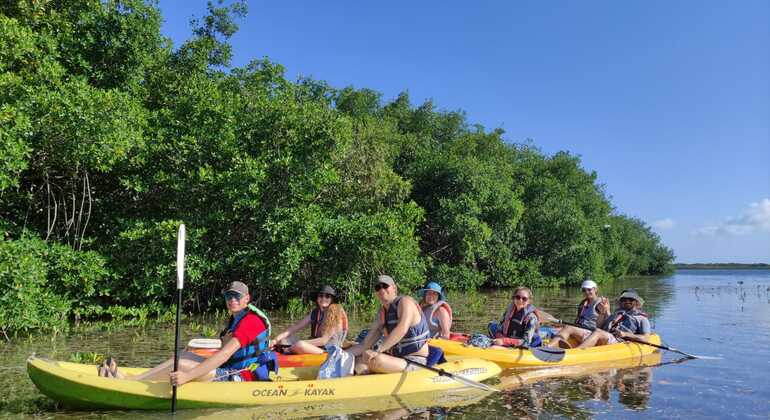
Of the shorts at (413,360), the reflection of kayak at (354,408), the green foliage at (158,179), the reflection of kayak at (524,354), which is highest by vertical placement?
the green foliage at (158,179)

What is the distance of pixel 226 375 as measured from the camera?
19.9 feet

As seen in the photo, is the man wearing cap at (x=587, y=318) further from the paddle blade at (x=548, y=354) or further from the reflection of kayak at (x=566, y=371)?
the paddle blade at (x=548, y=354)

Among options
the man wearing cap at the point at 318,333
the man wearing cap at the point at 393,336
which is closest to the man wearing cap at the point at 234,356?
the man wearing cap at the point at 393,336

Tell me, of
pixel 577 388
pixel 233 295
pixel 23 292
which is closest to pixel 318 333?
pixel 233 295

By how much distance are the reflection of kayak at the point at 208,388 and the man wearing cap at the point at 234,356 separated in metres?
0.15

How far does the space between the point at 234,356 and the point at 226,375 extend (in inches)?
8.4

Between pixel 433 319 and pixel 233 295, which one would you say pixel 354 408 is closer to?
pixel 233 295

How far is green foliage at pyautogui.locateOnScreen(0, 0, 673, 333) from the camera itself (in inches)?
416

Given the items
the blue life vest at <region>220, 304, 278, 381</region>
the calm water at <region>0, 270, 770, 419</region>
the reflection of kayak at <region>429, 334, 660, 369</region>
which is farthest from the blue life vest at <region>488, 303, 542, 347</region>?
the blue life vest at <region>220, 304, 278, 381</region>

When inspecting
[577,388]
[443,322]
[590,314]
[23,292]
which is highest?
[23,292]

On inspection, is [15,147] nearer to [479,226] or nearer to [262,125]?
[262,125]

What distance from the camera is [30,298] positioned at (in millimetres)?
9727

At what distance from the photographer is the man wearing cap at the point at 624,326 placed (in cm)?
1002

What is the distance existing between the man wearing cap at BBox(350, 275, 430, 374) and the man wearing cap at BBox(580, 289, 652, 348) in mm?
4151
